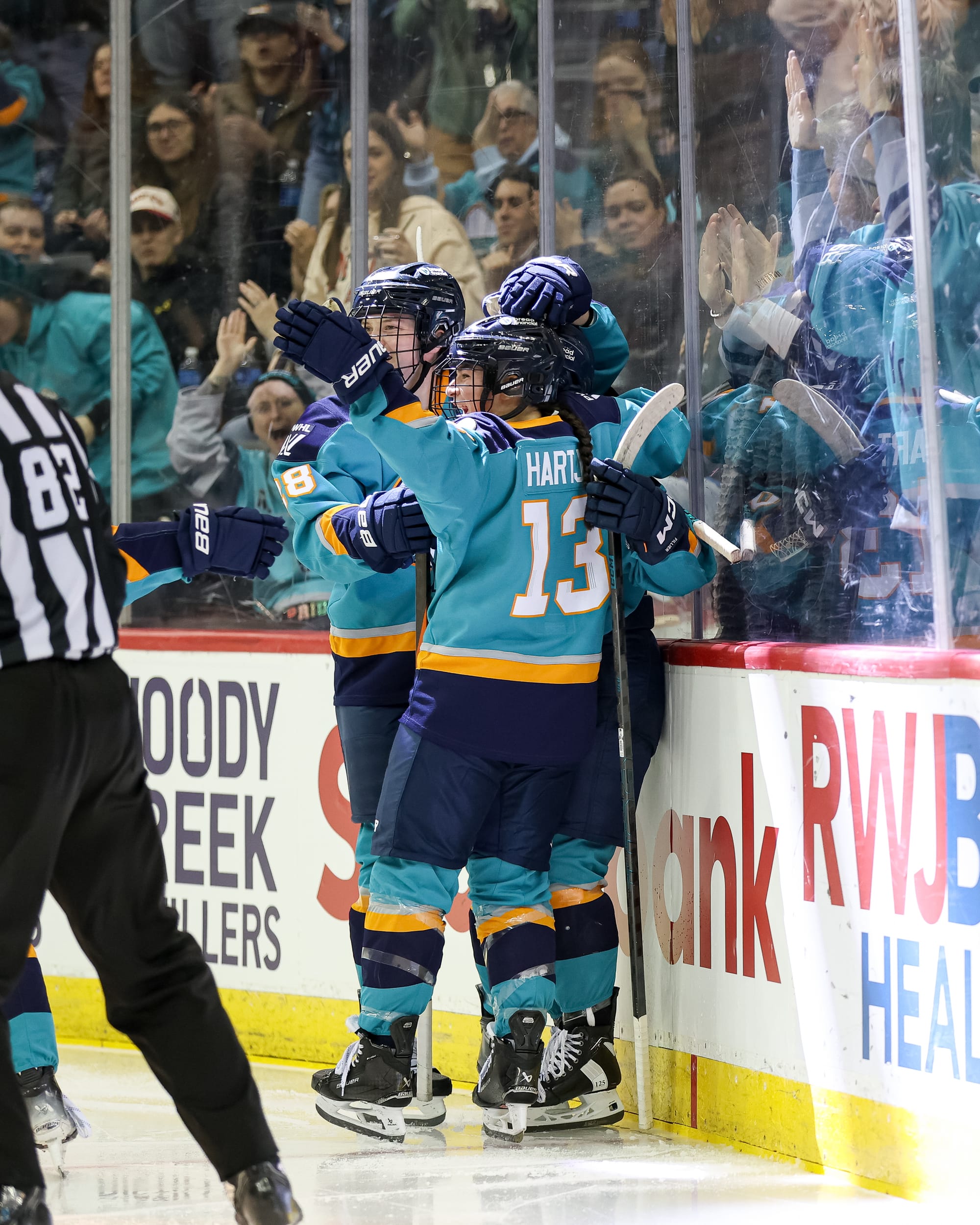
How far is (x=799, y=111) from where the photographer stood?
3.18m

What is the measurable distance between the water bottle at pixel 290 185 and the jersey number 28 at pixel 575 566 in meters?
1.99

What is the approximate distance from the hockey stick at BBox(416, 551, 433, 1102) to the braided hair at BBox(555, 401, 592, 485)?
375mm

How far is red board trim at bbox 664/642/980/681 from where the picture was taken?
2.60m

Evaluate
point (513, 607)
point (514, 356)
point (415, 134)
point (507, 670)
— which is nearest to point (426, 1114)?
point (507, 670)

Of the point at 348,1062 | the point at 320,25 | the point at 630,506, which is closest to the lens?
the point at 630,506

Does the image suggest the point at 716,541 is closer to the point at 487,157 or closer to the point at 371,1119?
the point at 371,1119

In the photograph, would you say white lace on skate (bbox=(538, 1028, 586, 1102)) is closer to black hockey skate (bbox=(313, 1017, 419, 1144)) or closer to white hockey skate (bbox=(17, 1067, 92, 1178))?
black hockey skate (bbox=(313, 1017, 419, 1144))

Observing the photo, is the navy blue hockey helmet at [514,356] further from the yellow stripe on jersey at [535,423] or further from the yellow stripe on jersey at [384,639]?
the yellow stripe on jersey at [384,639]

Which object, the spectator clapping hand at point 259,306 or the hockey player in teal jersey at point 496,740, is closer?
the hockey player in teal jersey at point 496,740

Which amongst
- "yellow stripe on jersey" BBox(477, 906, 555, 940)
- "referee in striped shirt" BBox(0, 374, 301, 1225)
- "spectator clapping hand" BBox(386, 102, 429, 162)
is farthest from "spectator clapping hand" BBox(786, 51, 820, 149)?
"referee in striped shirt" BBox(0, 374, 301, 1225)

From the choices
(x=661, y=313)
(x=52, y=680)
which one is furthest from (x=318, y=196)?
(x=52, y=680)

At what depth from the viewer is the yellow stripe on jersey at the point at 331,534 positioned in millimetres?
3184

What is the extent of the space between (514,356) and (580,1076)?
4.66 ft

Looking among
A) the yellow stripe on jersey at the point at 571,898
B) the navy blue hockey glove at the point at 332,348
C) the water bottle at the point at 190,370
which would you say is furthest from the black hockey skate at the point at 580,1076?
the water bottle at the point at 190,370
